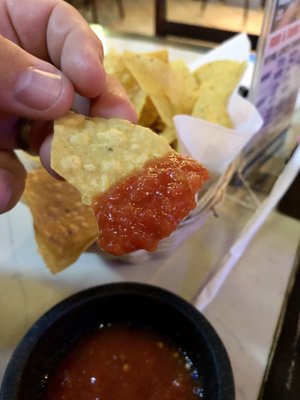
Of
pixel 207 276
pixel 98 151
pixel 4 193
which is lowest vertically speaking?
pixel 207 276

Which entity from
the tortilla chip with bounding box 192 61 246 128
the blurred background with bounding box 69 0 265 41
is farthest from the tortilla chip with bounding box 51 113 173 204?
the blurred background with bounding box 69 0 265 41

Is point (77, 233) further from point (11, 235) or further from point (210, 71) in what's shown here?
point (210, 71)

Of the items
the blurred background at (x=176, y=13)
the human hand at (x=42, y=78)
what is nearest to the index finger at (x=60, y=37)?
the human hand at (x=42, y=78)

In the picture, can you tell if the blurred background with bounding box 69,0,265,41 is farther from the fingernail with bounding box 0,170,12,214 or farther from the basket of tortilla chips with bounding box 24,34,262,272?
the fingernail with bounding box 0,170,12,214

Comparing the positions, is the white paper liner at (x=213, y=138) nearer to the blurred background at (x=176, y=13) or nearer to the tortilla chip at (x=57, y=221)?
the tortilla chip at (x=57, y=221)

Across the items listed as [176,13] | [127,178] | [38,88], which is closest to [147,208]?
[127,178]

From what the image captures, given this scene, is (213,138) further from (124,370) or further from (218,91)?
(124,370)
